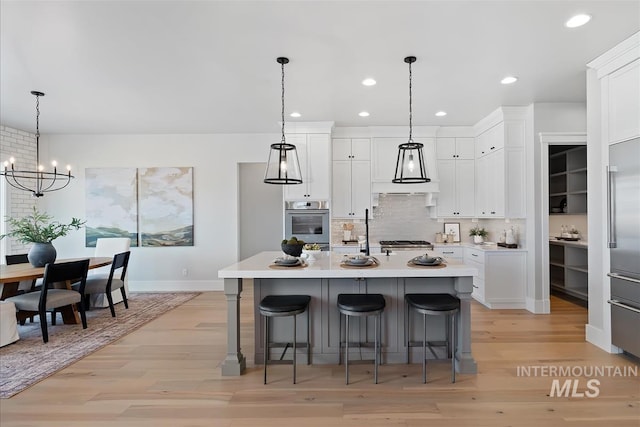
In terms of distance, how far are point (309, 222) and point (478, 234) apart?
2753 mm

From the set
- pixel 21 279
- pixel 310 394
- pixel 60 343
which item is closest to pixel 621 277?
pixel 310 394

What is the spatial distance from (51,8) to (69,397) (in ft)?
9.17

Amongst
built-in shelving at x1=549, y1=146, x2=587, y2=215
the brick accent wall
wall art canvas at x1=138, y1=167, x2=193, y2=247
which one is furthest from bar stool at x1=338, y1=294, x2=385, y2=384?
the brick accent wall

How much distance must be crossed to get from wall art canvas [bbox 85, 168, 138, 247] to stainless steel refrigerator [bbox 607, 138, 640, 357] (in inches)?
263

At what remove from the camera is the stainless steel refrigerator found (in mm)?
2971

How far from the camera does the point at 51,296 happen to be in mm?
3955

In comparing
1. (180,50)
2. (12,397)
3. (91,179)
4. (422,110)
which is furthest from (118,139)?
(422,110)

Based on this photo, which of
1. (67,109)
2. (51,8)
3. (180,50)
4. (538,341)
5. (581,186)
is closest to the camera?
(51,8)

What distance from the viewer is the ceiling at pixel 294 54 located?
254 cm

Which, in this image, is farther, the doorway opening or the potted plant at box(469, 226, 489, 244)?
the potted plant at box(469, 226, 489, 244)

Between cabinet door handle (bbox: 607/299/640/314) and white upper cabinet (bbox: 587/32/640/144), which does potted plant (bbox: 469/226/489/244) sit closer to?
cabinet door handle (bbox: 607/299/640/314)

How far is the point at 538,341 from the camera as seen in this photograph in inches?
142

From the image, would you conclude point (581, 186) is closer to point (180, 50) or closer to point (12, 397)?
point (180, 50)

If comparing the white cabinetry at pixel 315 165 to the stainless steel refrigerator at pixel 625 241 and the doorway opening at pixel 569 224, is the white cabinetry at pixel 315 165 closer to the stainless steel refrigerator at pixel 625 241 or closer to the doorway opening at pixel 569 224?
the doorway opening at pixel 569 224
